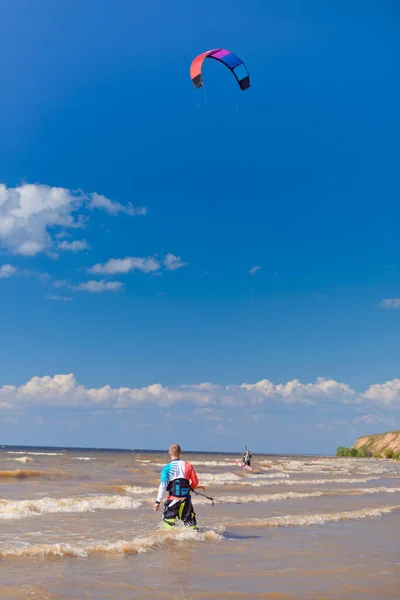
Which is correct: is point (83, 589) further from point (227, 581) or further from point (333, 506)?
point (333, 506)

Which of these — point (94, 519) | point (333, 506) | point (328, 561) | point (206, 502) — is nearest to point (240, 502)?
point (206, 502)

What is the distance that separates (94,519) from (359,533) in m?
6.10

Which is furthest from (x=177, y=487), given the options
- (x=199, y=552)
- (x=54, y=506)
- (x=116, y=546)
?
(x=54, y=506)

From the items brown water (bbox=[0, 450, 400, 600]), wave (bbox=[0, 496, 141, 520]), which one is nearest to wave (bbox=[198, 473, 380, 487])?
wave (bbox=[0, 496, 141, 520])

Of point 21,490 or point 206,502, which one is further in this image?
point 21,490

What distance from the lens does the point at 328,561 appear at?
9.42 metres

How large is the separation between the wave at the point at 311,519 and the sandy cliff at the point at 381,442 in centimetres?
9268

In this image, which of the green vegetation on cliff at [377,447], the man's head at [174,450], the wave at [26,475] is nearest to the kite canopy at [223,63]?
the man's head at [174,450]

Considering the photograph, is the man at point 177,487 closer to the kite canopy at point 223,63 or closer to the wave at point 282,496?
the wave at point 282,496

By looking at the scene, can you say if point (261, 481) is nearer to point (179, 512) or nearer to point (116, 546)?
point (179, 512)

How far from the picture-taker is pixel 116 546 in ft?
33.0

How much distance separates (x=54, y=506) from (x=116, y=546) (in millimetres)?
7004

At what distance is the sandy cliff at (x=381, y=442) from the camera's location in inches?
4277

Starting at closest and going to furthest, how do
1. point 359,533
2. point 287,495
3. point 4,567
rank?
1. point 4,567
2. point 359,533
3. point 287,495
